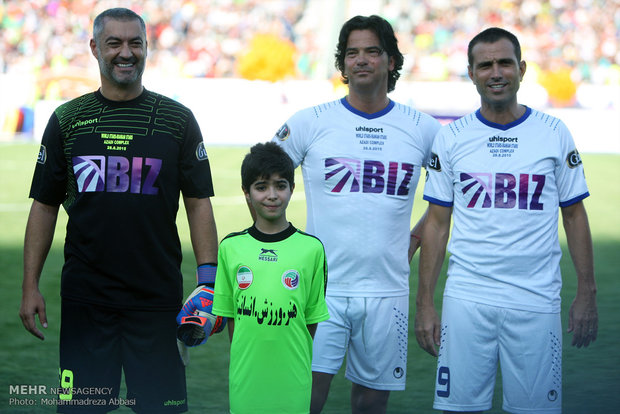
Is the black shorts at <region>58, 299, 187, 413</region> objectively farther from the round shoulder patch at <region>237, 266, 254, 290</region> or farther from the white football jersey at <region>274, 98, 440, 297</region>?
the white football jersey at <region>274, 98, 440, 297</region>

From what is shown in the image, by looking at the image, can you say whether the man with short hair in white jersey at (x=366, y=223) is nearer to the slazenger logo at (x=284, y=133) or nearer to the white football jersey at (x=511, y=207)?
the slazenger logo at (x=284, y=133)

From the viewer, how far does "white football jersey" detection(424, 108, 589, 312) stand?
4.13 meters

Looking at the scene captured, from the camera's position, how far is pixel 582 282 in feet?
13.8

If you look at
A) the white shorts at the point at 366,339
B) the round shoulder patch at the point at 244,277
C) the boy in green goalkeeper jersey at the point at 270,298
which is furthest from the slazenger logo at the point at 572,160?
the round shoulder patch at the point at 244,277

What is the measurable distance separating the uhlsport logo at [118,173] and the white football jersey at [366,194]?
1.06 metres

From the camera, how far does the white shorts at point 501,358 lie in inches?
163

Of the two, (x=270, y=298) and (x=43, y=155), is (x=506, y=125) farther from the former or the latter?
(x=43, y=155)

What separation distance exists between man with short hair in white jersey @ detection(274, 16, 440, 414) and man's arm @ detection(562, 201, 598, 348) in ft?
2.90

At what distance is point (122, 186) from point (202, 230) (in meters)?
0.42

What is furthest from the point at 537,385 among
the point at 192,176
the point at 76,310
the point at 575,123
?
the point at 575,123

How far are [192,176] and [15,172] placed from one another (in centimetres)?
1517

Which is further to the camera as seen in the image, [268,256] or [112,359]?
[112,359]

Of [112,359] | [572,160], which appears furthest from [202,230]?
[572,160]

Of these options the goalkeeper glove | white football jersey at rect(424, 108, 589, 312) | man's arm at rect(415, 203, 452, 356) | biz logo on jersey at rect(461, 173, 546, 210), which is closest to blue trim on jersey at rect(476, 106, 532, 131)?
white football jersey at rect(424, 108, 589, 312)
